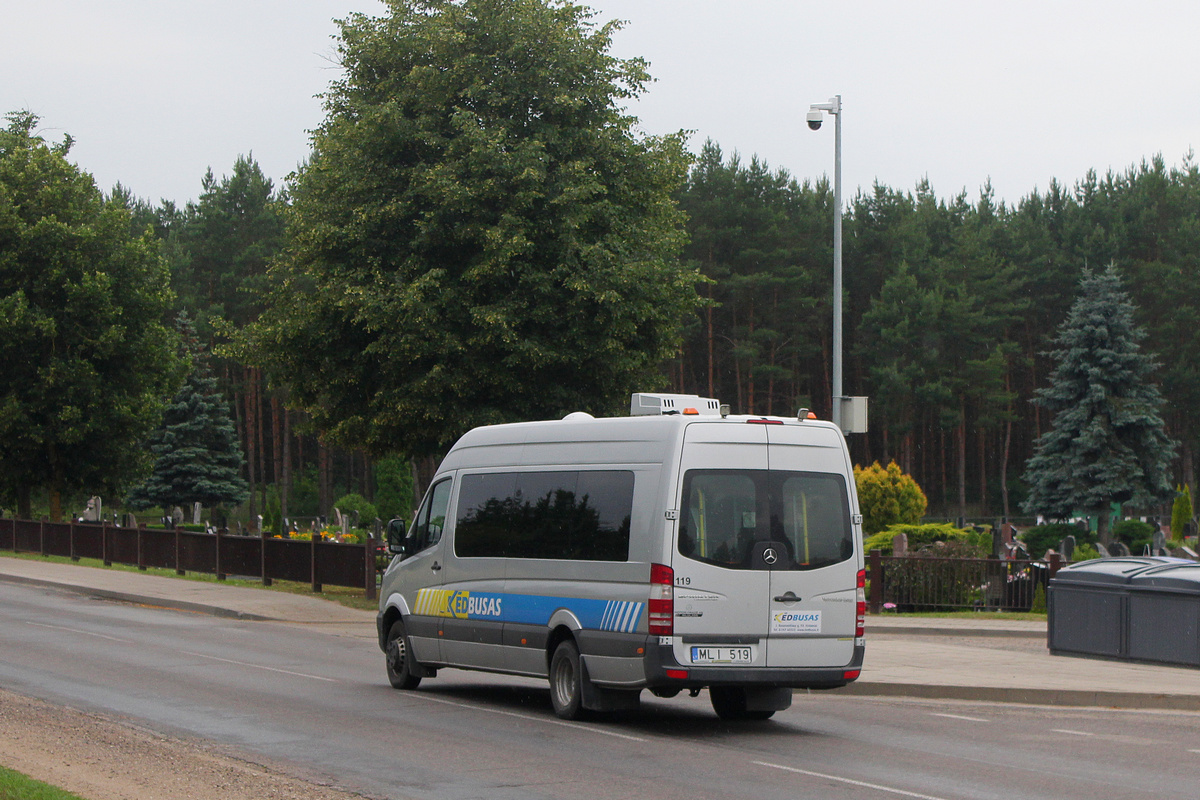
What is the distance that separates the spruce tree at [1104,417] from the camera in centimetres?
5659

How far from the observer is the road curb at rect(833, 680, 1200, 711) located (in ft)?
47.1

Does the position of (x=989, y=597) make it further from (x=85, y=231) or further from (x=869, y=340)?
(x=869, y=340)

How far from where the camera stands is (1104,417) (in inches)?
2249

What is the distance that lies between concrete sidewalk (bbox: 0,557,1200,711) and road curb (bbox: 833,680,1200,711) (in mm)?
11

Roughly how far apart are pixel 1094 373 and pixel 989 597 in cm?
3418

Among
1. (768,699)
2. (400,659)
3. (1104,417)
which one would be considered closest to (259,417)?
(1104,417)

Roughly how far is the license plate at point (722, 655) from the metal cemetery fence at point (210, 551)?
15.6 m

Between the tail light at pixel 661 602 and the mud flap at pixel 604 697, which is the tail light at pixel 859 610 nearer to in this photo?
the tail light at pixel 661 602

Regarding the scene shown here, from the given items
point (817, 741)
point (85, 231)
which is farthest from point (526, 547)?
point (85, 231)

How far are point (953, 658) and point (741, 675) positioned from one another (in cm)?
742

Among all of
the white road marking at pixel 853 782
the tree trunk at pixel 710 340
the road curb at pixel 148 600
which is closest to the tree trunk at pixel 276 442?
the tree trunk at pixel 710 340

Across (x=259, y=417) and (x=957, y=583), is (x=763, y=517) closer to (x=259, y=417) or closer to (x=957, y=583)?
(x=957, y=583)

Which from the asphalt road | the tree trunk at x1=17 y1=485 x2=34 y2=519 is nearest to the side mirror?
the asphalt road

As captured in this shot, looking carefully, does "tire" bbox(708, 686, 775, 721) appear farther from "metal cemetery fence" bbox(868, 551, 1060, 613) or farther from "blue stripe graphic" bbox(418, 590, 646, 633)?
"metal cemetery fence" bbox(868, 551, 1060, 613)
